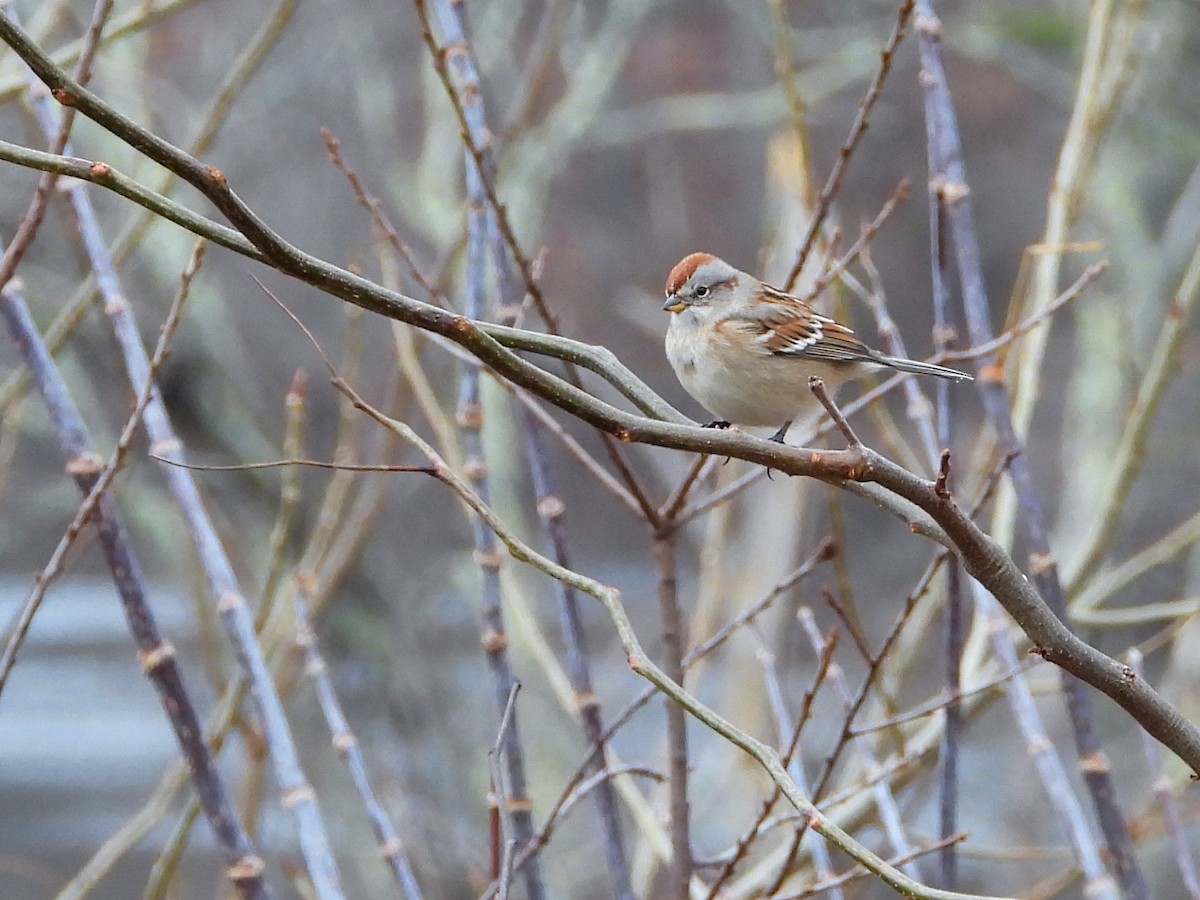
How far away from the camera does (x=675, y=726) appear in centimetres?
168

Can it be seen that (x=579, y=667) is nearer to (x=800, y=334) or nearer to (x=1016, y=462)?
(x=1016, y=462)

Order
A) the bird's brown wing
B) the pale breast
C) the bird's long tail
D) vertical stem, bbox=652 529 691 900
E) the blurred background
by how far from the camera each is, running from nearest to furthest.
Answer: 1. vertical stem, bbox=652 529 691 900
2. the bird's long tail
3. the pale breast
4. the bird's brown wing
5. the blurred background

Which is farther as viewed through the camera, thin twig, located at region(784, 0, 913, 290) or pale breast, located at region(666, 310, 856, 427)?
pale breast, located at region(666, 310, 856, 427)

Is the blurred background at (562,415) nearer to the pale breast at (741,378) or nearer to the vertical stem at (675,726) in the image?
the pale breast at (741,378)

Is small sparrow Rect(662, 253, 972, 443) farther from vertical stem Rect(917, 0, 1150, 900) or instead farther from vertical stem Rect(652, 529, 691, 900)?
vertical stem Rect(652, 529, 691, 900)

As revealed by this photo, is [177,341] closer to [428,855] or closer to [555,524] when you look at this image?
[428,855]

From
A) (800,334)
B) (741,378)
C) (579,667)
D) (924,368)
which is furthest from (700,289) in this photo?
(579,667)

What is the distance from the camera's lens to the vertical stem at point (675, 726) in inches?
63.1

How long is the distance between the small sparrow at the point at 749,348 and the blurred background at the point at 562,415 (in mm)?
141

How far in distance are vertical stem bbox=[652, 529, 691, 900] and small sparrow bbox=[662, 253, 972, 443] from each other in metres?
0.73

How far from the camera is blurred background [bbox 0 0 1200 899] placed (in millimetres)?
2691

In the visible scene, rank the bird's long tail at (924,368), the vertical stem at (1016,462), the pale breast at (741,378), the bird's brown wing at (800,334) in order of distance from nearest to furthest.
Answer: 1. the vertical stem at (1016,462)
2. the bird's long tail at (924,368)
3. the pale breast at (741,378)
4. the bird's brown wing at (800,334)

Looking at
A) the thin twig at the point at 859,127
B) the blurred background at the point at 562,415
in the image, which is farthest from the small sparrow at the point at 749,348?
the thin twig at the point at 859,127

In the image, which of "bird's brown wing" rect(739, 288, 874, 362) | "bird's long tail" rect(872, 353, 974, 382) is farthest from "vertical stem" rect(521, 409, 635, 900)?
"bird's brown wing" rect(739, 288, 874, 362)
